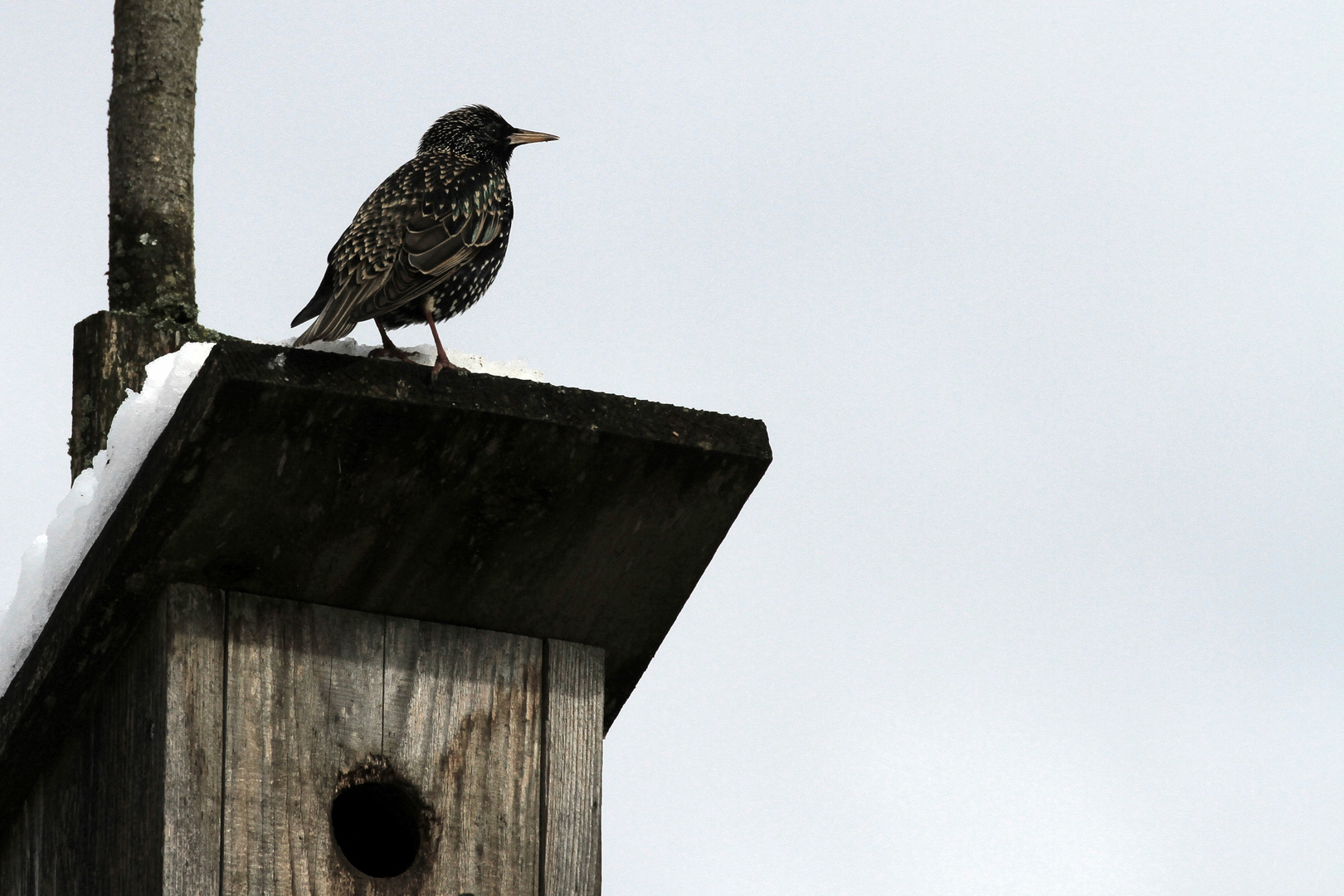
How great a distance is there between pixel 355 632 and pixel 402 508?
0.90 ft

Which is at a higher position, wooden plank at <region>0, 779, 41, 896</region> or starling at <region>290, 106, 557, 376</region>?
starling at <region>290, 106, 557, 376</region>

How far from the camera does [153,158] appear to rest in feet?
14.7

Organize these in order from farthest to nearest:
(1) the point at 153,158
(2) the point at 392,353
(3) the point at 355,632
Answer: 1. (1) the point at 153,158
2. (2) the point at 392,353
3. (3) the point at 355,632

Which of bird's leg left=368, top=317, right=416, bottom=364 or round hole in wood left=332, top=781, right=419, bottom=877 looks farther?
bird's leg left=368, top=317, right=416, bottom=364

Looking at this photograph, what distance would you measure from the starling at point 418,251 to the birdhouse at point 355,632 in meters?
0.29

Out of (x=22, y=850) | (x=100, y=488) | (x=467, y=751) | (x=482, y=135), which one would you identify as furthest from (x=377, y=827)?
(x=482, y=135)

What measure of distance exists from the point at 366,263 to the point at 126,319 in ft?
1.74

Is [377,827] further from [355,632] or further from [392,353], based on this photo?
[392,353]

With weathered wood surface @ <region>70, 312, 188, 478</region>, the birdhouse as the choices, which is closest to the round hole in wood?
the birdhouse

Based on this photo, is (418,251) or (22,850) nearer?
(22,850)

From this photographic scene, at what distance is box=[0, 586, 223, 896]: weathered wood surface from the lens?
10.8ft

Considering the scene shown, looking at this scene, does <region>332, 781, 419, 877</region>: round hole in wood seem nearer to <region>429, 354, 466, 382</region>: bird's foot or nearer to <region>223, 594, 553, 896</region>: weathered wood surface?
<region>223, 594, 553, 896</region>: weathered wood surface

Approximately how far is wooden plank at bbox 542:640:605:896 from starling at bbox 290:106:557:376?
668mm

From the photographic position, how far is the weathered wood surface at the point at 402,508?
10.8 feet
